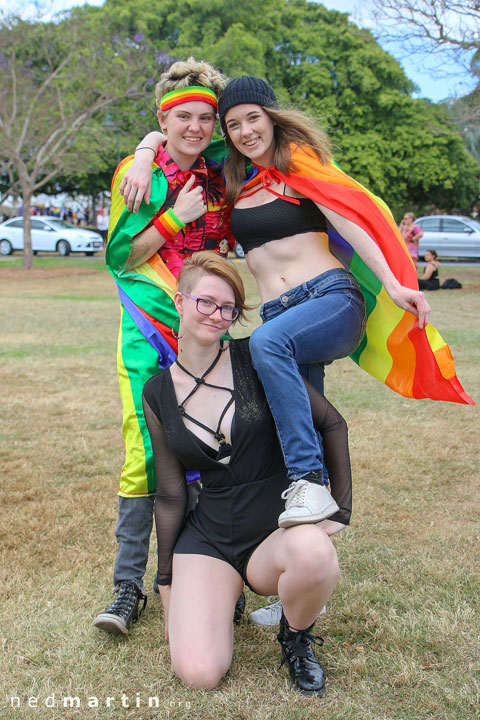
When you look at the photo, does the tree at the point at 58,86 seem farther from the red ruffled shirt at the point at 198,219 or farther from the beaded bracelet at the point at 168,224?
the beaded bracelet at the point at 168,224

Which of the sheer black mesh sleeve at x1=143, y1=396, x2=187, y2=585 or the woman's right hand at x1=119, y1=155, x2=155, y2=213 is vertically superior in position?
the woman's right hand at x1=119, y1=155, x2=155, y2=213

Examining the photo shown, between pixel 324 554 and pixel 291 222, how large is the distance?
1363 millimetres

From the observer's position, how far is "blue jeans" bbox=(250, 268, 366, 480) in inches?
103

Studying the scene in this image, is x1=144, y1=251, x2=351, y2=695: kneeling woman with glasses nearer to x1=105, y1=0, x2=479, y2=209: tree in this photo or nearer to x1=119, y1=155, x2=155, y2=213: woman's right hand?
x1=119, y1=155, x2=155, y2=213: woman's right hand

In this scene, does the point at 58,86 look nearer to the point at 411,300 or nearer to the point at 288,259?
the point at 288,259

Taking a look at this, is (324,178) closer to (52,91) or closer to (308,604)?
(308,604)

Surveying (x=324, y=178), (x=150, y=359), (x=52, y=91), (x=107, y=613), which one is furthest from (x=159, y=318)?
(x=52, y=91)

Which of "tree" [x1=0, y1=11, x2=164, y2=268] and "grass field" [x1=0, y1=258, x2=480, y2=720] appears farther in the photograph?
"tree" [x1=0, y1=11, x2=164, y2=268]

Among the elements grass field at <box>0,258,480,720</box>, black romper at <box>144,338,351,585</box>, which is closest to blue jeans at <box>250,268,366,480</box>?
black romper at <box>144,338,351,585</box>

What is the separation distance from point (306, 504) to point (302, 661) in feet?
2.11

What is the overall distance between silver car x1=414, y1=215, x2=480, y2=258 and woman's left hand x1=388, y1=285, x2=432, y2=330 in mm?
23480

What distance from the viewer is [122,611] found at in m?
3.05

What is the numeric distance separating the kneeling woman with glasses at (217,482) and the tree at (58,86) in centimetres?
1778

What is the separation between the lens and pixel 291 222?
298 cm
